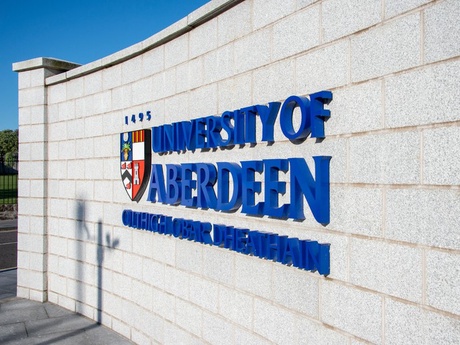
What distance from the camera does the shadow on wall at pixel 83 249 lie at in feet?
21.3

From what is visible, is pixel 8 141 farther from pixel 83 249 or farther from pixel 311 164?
pixel 311 164

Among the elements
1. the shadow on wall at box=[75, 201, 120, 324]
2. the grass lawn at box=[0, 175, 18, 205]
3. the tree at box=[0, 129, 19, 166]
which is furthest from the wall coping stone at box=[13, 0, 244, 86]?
the tree at box=[0, 129, 19, 166]

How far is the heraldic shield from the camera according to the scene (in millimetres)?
5551

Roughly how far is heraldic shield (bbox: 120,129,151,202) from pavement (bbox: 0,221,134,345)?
1.89 meters

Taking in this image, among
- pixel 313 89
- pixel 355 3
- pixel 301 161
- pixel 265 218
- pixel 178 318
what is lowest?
pixel 178 318

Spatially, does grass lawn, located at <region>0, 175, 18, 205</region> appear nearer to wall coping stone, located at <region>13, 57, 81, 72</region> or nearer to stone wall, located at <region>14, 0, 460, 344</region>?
wall coping stone, located at <region>13, 57, 81, 72</region>

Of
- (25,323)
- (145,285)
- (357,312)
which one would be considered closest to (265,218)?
(357,312)

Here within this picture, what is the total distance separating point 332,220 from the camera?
3201 mm

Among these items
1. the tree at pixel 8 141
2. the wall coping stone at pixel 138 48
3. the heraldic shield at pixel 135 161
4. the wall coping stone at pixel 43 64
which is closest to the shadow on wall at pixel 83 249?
the heraldic shield at pixel 135 161

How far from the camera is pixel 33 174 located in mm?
7797

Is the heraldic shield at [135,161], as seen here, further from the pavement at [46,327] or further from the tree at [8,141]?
the tree at [8,141]

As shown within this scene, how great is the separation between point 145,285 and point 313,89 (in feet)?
11.2

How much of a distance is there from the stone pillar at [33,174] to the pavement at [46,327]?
0.46 meters

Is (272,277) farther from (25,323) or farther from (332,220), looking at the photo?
(25,323)
